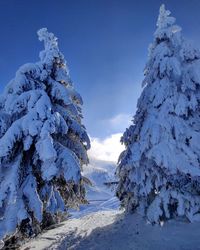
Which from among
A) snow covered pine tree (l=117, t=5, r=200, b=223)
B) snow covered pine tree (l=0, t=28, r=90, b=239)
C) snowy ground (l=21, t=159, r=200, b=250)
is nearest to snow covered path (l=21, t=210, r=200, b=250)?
snowy ground (l=21, t=159, r=200, b=250)

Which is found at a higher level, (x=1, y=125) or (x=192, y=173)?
(x=1, y=125)

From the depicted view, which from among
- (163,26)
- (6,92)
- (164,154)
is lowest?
(164,154)

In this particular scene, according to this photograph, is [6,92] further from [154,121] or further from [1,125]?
[154,121]

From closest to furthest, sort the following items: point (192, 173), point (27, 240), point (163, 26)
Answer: point (192, 173)
point (27, 240)
point (163, 26)

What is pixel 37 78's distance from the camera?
1570 centimetres

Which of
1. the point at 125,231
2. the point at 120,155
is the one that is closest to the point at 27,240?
the point at 125,231

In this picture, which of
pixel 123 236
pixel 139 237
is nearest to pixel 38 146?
pixel 123 236

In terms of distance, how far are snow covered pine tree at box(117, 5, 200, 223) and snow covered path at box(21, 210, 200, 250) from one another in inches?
24.1

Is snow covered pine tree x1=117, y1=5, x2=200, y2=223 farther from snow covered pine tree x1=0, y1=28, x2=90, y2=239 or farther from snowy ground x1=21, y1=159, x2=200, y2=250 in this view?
snow covered pine tree x1=0, y1=28, x2=90, y2=239

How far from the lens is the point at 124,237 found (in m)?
13.5

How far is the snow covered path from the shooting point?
39.9 feet

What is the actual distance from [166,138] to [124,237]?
5063 mm

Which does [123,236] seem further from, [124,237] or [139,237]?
[139,237]

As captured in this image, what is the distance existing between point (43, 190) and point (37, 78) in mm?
5724
